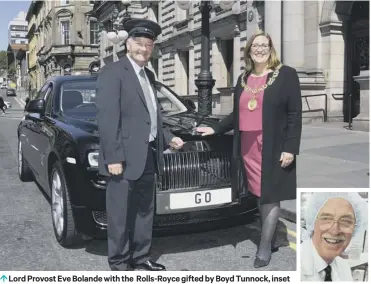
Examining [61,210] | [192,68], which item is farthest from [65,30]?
[61,210]

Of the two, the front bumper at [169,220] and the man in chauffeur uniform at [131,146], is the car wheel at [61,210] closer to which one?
the front bumper at [169,220]

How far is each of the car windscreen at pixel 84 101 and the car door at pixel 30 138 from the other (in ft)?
2.24

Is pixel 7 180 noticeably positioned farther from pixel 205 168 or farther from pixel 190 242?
pixel 205 168

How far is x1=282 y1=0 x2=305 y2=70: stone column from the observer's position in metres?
17.9

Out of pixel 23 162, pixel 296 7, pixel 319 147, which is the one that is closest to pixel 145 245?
pixel 23 162

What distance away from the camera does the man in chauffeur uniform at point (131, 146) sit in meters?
3.39

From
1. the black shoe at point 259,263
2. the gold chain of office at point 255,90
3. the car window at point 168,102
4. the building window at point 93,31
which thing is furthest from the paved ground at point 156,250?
the building window at point 93,31

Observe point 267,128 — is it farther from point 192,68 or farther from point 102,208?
point 192,68

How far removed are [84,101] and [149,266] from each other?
238cm

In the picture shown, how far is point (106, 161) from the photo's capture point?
11.1 ft

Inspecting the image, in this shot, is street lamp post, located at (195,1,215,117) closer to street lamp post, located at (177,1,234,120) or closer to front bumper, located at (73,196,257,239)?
street lamp post, located at (177,1,234,120)

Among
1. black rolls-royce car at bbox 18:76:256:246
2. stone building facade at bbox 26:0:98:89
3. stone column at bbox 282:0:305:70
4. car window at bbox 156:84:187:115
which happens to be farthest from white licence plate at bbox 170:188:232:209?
stone building facade at bbox 26:0:98:89

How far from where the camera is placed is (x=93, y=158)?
151 inches

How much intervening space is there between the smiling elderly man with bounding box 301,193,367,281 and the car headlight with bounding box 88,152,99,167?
1.76m
